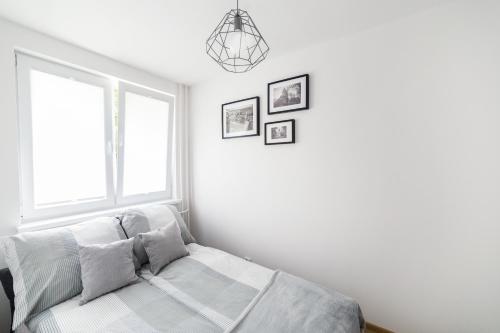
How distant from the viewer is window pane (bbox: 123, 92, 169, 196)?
7.94 ft

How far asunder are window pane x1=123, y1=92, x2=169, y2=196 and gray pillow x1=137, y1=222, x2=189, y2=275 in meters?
0.85

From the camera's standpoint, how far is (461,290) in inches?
56.6

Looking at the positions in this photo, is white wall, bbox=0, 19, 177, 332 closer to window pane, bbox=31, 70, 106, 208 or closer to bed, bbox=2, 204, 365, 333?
window pane, bbox=31, 70, 106, 208

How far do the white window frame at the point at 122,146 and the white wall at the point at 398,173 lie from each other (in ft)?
3.88

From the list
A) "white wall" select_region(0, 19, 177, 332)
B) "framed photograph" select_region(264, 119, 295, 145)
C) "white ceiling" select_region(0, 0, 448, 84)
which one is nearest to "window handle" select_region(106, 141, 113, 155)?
"white wall" select_region(0, 19, 177, 332)

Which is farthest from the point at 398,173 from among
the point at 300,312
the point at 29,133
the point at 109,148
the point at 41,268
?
the point at 29,133

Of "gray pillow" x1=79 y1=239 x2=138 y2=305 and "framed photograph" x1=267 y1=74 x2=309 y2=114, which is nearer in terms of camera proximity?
"gray pillow" x1=79 y1=239 x2=138 y2=305

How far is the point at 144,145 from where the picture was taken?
2561 millimetres

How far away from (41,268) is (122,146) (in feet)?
4.26

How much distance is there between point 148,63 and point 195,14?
1.04 metres

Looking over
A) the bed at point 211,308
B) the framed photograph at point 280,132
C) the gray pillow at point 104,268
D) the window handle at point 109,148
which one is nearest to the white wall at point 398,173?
the framed photograph at point 280,132

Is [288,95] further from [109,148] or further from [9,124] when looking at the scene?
[9,124]

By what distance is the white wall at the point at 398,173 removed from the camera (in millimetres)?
1361

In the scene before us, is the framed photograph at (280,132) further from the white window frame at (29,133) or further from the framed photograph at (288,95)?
the white window frame at (29,133)
